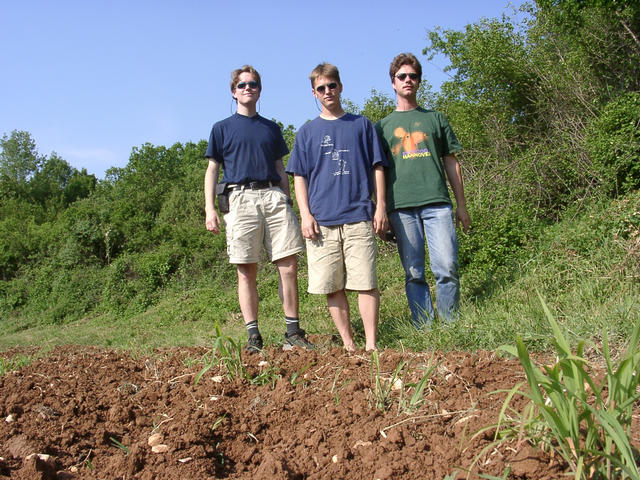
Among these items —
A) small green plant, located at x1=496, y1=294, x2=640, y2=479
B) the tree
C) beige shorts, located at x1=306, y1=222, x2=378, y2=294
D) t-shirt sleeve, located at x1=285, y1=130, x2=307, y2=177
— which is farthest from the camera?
the tree

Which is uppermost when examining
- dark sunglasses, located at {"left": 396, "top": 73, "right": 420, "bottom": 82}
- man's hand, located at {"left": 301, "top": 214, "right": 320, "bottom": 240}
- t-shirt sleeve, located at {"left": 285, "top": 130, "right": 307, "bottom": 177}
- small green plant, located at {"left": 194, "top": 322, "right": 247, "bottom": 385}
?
dark sunglasses, located at {"left": 396, "top": 73, "right": 420, "bottom": 82}

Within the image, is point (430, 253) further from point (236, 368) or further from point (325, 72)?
point (236, 368)

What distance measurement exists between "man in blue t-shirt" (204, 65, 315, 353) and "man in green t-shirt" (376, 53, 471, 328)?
822 millimetres

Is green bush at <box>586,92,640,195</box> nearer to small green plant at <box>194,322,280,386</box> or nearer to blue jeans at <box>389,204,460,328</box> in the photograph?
blue jeans at <box>389,204,460,328</box>

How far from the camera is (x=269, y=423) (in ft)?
8.15

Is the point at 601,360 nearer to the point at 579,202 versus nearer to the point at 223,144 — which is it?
the point at 223,144

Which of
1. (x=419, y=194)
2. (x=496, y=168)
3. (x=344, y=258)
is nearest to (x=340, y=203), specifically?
(x=344, y=258)

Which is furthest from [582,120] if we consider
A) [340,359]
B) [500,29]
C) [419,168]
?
[340,359]

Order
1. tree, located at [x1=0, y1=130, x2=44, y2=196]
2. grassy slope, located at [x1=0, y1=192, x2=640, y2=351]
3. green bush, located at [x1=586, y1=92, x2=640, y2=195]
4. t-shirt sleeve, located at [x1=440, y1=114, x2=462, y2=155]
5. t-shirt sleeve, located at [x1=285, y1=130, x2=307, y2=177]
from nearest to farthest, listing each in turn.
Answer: grassy slope, located at [x1=0, y1=192, x2=640, y2=351]
t-shirt sleeve, located at [x1=285, y1=130, x2=307, y2=177]
t-shirt sleeve, located at [x1=440, y1=114, x2=462, y2=155]
green bush, located at [x1=586, y1=92, x2=640, y2=195]
tree, located at [x1=0, y1=130, x2=44, y2=196]

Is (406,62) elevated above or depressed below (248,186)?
above

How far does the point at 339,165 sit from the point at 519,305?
5.39 feet

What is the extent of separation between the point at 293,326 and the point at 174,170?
34.0 meters

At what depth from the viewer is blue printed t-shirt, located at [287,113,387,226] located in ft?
12.6

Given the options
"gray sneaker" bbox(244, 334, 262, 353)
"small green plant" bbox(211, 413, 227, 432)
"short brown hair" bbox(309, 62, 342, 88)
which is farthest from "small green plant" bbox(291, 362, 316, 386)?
"short brown hair" bbox(309, 62, 342, 88)
